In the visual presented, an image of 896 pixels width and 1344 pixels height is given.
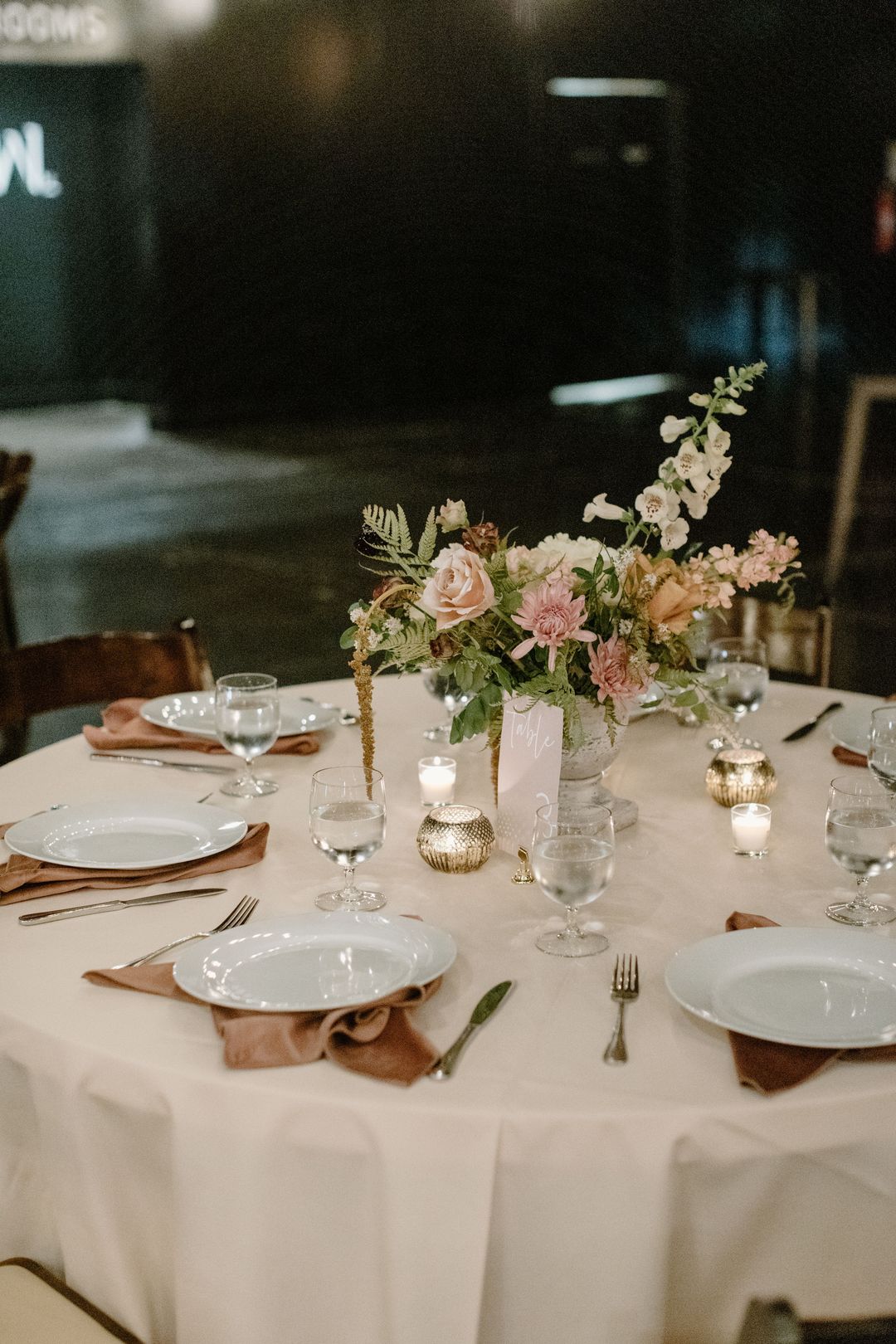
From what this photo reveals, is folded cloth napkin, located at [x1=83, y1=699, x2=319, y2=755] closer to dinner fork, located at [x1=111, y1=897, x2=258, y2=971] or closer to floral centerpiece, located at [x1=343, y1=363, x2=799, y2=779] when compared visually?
floral centerpiece, located at [x1=343, y1=363, x2=799, y2=779]

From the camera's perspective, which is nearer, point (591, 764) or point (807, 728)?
point (591, 764)

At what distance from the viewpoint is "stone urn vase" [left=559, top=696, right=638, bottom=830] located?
5.45 ft

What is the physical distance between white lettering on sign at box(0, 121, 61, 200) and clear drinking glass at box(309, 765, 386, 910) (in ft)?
34.8

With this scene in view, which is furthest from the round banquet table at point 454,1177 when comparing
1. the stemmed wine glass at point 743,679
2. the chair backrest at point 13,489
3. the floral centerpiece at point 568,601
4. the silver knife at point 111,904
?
the chair backrest at point 13,489

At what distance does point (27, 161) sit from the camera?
10.9 m

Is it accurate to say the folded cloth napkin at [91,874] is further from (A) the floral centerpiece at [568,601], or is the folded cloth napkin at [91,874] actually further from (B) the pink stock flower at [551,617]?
(B) the pink stock flower at [551,617]

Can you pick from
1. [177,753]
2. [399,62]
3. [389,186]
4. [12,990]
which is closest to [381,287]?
[389,186]

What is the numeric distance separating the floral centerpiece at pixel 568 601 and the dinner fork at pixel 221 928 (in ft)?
0.86

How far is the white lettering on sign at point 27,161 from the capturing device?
35.5ft

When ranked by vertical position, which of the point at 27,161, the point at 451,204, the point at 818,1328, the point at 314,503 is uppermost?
the point at 27,161

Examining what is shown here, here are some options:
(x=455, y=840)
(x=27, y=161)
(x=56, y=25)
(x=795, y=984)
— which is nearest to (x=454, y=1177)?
(x=795, y=984)

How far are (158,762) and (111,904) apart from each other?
50 cm

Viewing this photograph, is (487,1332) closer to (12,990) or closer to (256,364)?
(12,990)

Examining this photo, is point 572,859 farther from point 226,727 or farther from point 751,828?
point 226,727
